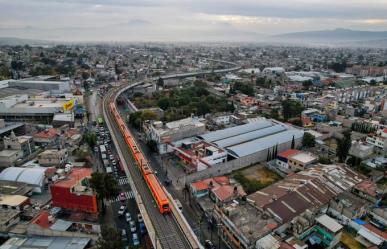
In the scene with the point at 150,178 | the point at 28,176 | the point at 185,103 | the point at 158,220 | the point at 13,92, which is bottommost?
the point at 158,220

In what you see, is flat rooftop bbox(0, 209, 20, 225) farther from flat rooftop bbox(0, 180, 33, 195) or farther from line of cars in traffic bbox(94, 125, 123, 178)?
line of cars in traffic bbox(94, 125, 123, 178)

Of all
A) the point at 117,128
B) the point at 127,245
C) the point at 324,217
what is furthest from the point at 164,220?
the point at 117,128

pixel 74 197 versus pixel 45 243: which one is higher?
pixel 74 197

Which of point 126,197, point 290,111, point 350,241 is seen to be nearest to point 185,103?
point 290,111

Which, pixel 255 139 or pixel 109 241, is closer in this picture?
pixel 109 241

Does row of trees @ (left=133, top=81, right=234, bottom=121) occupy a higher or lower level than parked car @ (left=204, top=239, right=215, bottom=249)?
higher

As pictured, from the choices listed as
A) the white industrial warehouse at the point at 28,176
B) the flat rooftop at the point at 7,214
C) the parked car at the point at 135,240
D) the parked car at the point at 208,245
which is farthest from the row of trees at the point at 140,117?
the parked car at the point at 208,245

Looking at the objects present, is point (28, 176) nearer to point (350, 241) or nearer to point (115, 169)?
point (115, 169)

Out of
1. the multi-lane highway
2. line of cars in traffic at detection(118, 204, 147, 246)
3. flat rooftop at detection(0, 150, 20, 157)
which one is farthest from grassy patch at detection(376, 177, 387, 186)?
flat rooftop at detection(0, 150, 20, 157)

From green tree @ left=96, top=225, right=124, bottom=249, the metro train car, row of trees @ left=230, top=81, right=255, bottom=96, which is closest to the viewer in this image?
green tree @ left=96, top=225, right=124, bottom=249
